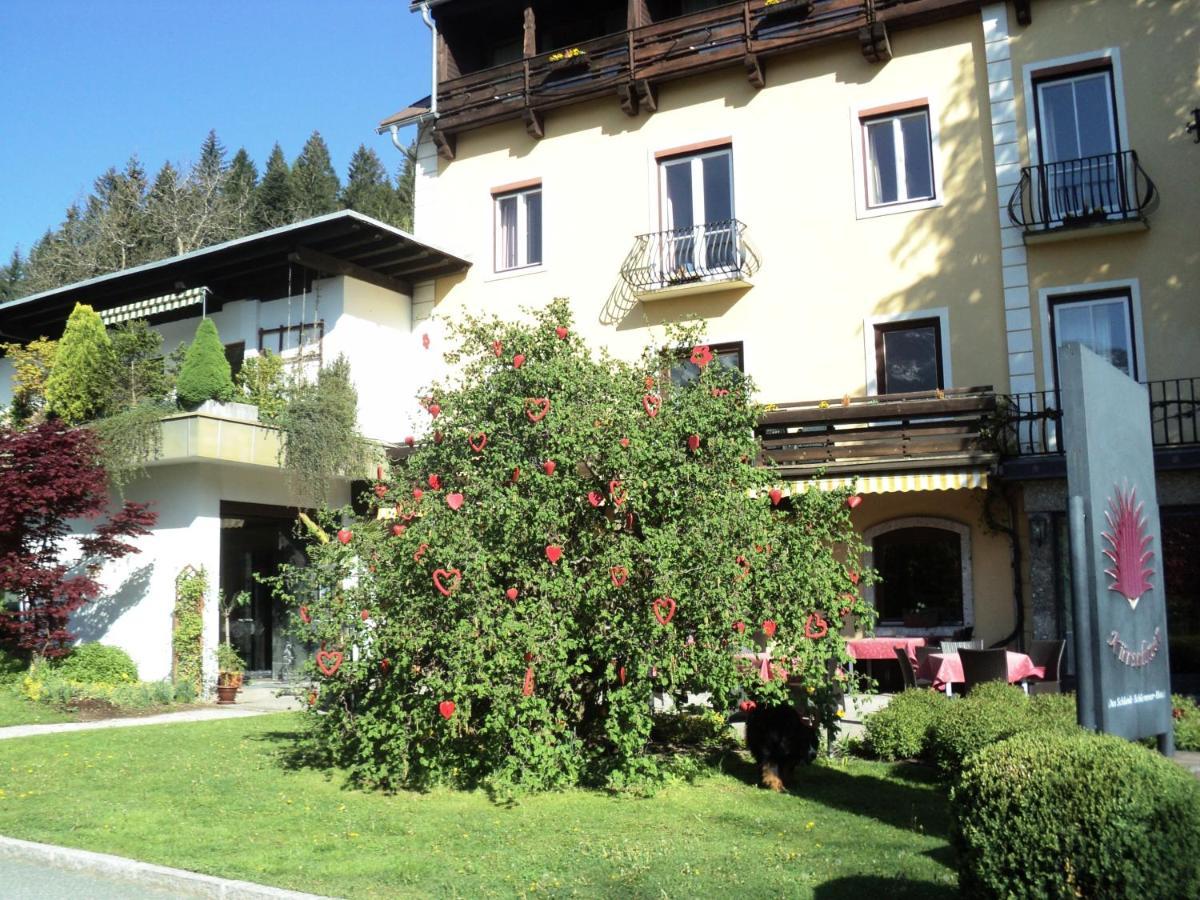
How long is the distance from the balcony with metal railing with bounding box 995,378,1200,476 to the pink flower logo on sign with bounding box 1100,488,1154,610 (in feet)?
28.2

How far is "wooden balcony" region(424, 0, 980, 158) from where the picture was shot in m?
17.2

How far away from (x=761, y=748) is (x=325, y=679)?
12.6 feet

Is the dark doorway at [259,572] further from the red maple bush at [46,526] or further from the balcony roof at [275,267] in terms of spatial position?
the balcony roof at [275,267]

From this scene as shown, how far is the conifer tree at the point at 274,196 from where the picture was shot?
51.6 meters

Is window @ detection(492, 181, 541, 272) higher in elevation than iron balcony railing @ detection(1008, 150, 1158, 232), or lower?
higher

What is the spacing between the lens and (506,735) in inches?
357

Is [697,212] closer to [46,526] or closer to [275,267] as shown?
[275,267]

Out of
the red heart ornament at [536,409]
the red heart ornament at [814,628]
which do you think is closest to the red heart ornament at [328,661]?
the red heart ornament at [536,409]

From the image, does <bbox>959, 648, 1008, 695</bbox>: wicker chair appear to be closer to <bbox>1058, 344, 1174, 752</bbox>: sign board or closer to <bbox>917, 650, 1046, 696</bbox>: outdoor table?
<bbox>917, 650, 1046, 696</bbox>: outdoor table

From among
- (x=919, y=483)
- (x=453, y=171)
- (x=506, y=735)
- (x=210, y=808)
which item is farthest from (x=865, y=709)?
(x=453, y=171)

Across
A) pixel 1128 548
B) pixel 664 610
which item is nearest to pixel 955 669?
pixel 664 610

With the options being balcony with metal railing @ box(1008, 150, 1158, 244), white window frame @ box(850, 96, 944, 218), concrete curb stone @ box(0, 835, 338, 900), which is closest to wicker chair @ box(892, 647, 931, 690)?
balcony with metal railing @ box(1008, 150, 1158, 244)

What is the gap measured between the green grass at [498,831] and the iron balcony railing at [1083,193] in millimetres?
9382

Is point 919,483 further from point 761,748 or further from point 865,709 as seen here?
point 761,748
